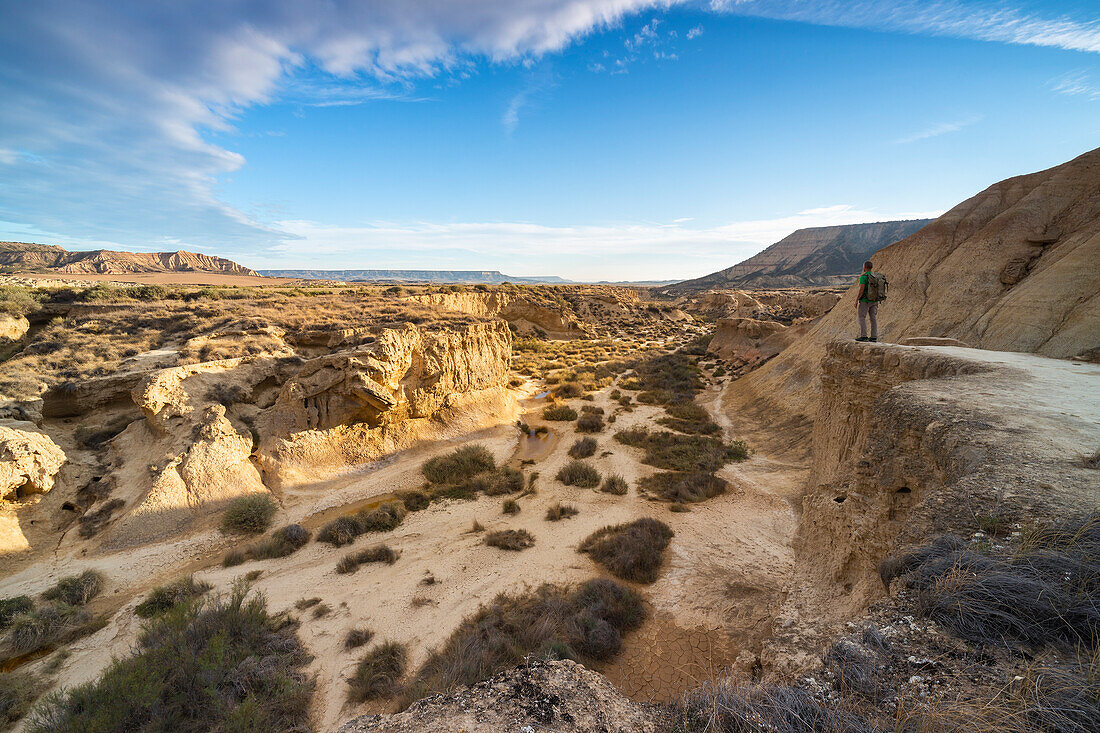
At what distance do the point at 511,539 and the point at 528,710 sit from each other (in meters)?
6.29

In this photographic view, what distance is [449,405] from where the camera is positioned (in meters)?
15.7

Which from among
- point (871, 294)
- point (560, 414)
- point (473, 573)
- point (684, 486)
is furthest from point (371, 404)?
point (871, 294)

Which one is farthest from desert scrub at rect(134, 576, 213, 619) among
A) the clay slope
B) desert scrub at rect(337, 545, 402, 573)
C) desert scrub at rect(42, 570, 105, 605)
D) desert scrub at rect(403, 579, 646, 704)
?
the clay slope

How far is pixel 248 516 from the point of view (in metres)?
9.58

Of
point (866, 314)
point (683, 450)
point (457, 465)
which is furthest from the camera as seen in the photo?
point (683, 450)

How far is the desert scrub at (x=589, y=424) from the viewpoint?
628 inches

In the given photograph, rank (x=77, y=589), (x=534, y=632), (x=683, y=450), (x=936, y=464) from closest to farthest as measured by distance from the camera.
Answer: (x=936, y=464) → (x=534, y=632) → (x=77, y=589) → (x=683, y=450)

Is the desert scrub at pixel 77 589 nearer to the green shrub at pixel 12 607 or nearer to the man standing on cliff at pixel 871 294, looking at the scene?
the green shrub at pixel 12 607

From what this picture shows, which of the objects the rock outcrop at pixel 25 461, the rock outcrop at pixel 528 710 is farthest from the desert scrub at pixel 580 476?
the rock outcrop at pixel 25 461

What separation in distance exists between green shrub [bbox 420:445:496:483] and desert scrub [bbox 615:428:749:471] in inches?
211

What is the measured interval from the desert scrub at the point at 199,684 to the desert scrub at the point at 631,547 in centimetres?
535

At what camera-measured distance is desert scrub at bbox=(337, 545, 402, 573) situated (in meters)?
8.12

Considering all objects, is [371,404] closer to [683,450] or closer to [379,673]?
[379,673]

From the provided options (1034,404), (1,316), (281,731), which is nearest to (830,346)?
(1034,404)
